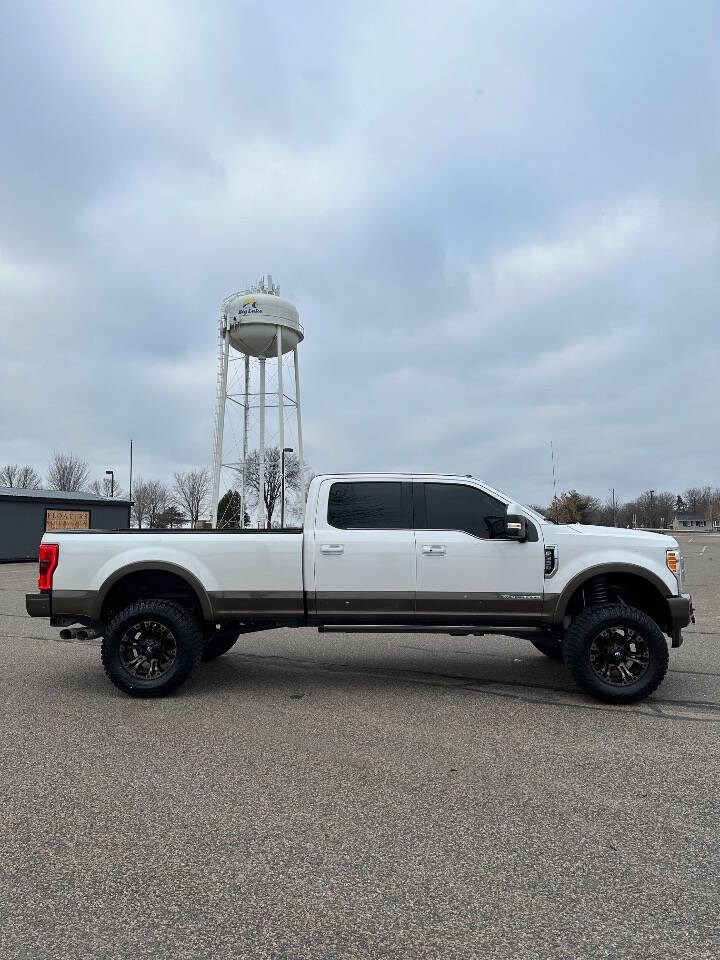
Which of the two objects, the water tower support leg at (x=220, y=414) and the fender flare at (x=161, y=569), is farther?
the water tower support leg at (x=220, y=414)

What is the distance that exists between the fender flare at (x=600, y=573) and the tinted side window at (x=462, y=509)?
2.74 ft

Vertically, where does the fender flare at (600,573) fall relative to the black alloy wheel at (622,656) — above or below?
above

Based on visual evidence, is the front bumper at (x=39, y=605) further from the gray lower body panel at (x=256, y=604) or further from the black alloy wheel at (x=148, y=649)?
the gray lower body panel at (x=256, y=604)

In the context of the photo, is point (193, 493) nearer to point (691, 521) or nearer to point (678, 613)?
point (678, 613)

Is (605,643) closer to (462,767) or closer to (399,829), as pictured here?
(462,767)

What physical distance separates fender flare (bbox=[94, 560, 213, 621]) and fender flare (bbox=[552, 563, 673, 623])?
127 inches

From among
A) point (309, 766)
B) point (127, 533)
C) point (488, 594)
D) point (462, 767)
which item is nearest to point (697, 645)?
point (488, 594)

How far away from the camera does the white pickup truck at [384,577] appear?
612 centimetres

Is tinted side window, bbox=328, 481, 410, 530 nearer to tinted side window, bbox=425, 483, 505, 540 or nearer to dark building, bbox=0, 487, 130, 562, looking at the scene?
tinted side window, bbox=425, 483, 505, 540

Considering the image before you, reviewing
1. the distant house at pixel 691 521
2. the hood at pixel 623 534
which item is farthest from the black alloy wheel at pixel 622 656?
the distant house at pixel 691 521

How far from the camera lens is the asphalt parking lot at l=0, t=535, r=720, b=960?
8.74ft

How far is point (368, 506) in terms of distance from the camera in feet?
21.3

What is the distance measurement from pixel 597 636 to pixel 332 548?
2.50 m

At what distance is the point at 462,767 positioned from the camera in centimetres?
438
